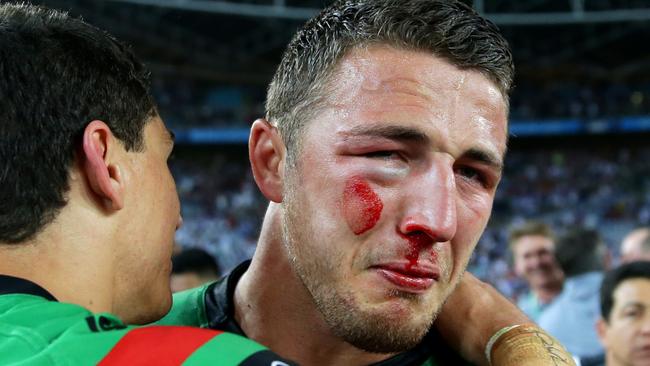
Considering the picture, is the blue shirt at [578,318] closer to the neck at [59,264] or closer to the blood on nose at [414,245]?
the blood on nose at [414,245]

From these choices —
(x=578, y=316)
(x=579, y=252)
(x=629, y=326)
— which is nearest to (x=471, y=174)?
(x=629, y=326)

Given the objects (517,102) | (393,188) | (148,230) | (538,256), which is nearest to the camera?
(148,230)

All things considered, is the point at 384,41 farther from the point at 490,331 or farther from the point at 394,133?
the point at 490,331

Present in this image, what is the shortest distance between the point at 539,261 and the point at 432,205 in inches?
161

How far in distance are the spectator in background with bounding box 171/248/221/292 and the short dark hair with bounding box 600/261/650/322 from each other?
2.10 metres

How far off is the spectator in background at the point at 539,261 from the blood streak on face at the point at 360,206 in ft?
13.1

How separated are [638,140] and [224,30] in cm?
1233

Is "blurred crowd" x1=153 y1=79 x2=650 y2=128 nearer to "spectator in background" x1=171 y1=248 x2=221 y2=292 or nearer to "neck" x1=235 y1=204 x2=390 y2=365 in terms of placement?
"spectator in background" x1=171 y1=248 x2=221 y2=292

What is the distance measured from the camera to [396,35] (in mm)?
1563

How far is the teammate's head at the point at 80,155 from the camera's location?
3.81 feet

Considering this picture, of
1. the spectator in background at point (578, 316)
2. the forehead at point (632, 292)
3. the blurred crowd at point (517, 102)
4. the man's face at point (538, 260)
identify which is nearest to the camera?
the forehead at point (632, 292)

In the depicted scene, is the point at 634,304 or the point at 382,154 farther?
the point at 634,304

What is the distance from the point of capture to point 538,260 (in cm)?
522

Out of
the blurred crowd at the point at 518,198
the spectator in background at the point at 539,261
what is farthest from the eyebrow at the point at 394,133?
the blurred crowd at the point at 518,198
